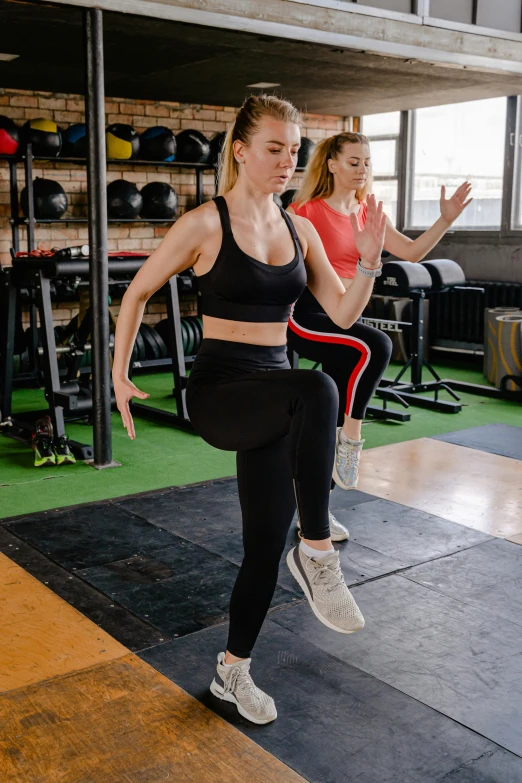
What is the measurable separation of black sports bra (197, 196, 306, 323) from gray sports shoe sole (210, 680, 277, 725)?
99 centimetres

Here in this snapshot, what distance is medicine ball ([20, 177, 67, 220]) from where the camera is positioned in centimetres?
702

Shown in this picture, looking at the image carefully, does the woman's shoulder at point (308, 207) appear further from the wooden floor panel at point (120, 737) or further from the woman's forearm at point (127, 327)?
the wooden floor panel at point (120, 737)

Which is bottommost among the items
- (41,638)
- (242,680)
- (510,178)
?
(41,638)

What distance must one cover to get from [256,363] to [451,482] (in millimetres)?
2586

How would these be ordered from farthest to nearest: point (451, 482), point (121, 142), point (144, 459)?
1. point (121, 142)
2. point (144, 459)
3. point (451, 482)

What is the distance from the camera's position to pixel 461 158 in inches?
334

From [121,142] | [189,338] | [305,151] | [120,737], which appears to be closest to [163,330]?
[189,338]

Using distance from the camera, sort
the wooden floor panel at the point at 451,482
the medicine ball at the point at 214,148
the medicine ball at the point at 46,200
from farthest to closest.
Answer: the medicine ball at the point at 214,148
the medicine ball at the point at 46,200
the wooden floor panel at the point at 451,482

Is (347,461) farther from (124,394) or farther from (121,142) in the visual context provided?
(121,142)

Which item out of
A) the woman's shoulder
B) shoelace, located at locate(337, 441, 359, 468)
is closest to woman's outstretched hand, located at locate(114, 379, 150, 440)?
shoelace, located at locate(337, 441, 359, 468)

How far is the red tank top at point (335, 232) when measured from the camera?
3.41 m

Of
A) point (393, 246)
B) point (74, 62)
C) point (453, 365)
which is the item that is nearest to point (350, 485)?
point (393, 246)

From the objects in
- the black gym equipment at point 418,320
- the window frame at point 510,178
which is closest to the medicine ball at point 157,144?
the black gym equipment at point 418,320

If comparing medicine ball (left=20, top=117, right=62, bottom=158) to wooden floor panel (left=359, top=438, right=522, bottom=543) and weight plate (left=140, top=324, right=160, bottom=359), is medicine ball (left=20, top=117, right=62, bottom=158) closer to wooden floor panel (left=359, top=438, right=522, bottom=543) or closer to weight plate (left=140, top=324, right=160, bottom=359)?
weight plate (left=140, top=324, right=160, bottom=359)
